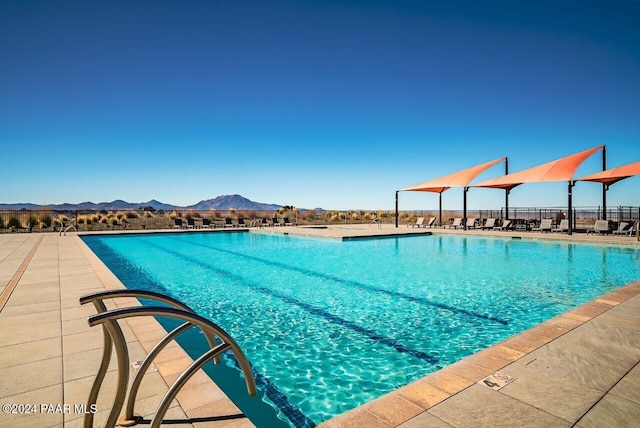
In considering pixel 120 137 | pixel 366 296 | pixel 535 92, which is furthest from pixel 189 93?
pixel 535 92

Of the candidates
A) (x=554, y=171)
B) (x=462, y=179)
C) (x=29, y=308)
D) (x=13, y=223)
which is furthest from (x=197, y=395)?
(x=13, y=223)

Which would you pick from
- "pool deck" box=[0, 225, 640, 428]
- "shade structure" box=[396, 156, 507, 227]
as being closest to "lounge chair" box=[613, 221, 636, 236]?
"shade structure" box=[396, 156, 507, 227]

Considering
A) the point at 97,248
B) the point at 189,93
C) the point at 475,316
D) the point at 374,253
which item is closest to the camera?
the point at 475,316

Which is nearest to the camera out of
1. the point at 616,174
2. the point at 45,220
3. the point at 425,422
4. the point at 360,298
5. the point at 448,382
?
the point at 425,422

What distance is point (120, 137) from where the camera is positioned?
26766mm

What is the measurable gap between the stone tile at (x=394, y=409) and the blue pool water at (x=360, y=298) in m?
0.75

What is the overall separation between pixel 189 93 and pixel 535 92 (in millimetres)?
18500

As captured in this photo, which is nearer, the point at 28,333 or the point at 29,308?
the point at 28,333

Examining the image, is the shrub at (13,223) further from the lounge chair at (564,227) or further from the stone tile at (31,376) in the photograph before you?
the lounge chair at (564,227)

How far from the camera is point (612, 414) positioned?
2.08 m

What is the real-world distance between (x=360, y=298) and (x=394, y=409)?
417 cm

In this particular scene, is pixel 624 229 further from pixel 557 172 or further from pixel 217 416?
pixel 217 416

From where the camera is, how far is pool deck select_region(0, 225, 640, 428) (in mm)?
2084

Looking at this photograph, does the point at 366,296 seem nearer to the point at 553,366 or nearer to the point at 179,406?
the point at 553,366
